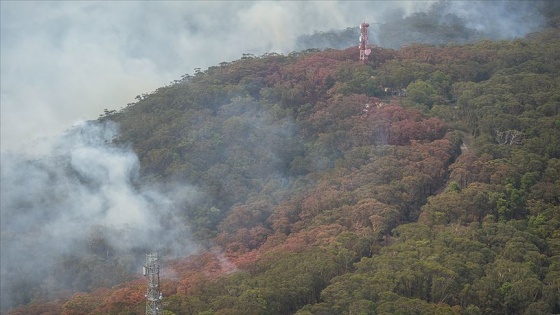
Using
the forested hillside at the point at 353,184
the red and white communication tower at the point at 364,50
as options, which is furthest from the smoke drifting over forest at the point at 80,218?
the red and white communication tower at the point at 364,50

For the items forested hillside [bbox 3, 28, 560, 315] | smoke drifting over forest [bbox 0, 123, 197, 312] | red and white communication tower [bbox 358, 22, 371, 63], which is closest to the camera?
forested hillside [bbox 3, 28, 560, 315]

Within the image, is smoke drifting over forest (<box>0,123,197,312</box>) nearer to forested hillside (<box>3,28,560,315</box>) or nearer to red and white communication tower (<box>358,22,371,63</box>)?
forested hillside (<box>3,28,560,315</box>)

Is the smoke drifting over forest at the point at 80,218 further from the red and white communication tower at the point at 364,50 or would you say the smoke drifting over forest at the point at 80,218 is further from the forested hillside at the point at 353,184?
the red and white communication tower at the point at 364,50

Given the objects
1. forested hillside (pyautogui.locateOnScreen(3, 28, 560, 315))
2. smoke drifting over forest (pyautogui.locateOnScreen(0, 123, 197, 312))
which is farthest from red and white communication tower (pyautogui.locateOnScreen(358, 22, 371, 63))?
smoke drifting over forest (pyautogui.locateOnScreen(0, 123, 197, 312))

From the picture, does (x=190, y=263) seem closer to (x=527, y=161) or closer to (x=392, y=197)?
(x=392, y=197)

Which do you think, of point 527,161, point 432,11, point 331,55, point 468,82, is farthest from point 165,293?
point 432,11

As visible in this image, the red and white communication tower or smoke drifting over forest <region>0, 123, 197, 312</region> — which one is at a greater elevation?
the red and white communication tower

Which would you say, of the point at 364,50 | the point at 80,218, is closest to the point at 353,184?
the point at 80,218
